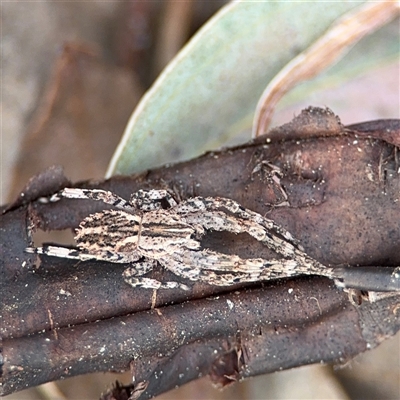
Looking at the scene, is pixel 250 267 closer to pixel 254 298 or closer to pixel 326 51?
pixel 254 298

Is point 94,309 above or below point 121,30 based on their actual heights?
below

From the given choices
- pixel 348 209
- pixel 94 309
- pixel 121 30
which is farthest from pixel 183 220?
pixel 121 30

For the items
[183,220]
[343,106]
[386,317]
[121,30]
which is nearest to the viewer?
[386,317]

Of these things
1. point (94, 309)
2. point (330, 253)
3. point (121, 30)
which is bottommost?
point (94, 309)

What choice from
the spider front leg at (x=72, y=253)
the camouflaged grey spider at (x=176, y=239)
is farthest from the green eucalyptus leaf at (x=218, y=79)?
the spider front leg at (x=72, y=253)

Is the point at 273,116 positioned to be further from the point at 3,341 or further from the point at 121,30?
the point at 3,341

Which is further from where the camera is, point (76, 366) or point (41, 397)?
point (41, 397)

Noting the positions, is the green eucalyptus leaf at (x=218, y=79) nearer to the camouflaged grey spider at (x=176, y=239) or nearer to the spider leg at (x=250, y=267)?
the camouflaged grey spider at (x=176, y=239)

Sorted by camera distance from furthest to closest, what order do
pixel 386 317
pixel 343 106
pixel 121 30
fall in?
pixel 121 30 < pixel 343 106 < pixel 386 317
